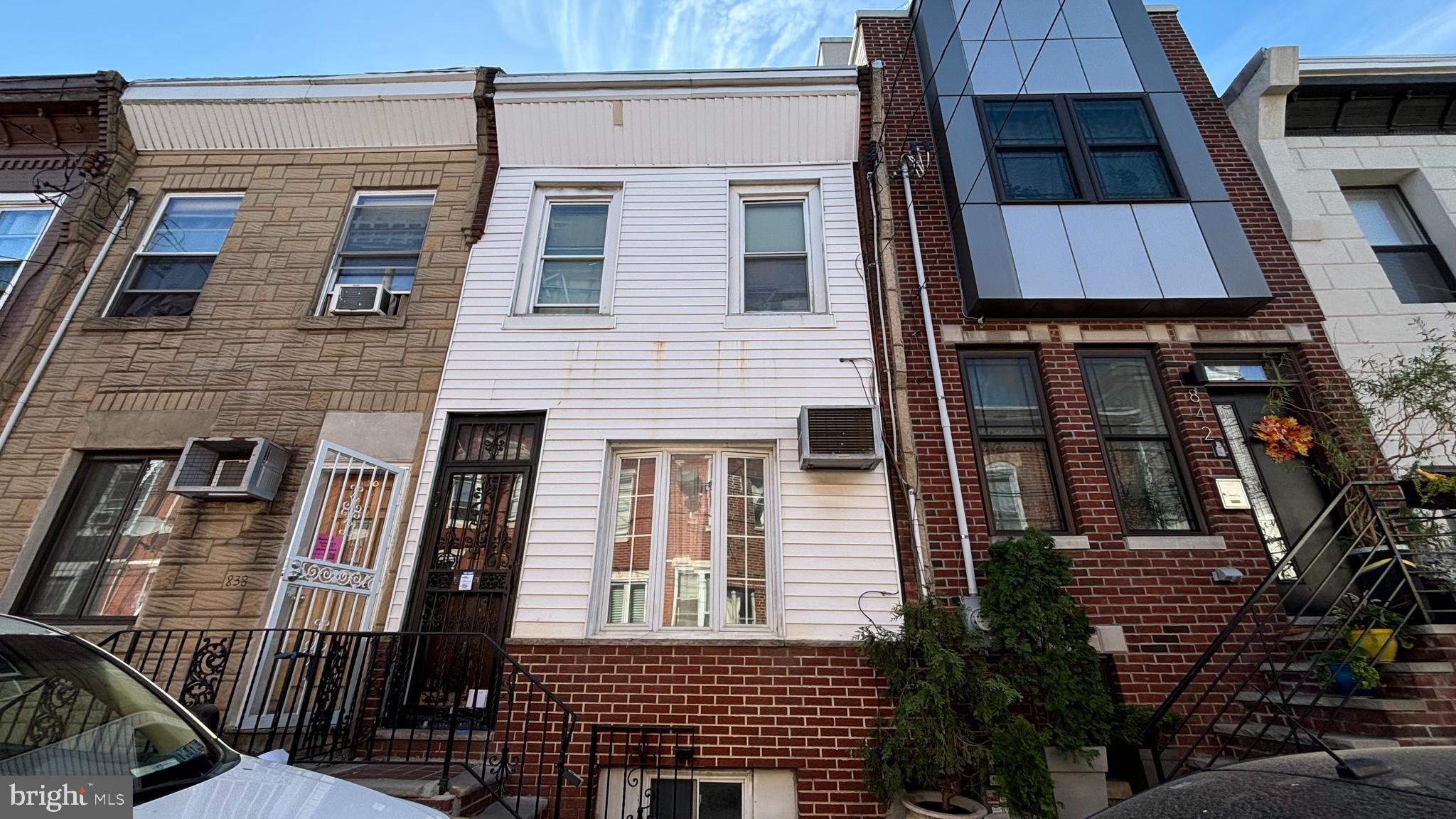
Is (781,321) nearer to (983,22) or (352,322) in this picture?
(352,322)

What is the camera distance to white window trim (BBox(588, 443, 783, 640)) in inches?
193

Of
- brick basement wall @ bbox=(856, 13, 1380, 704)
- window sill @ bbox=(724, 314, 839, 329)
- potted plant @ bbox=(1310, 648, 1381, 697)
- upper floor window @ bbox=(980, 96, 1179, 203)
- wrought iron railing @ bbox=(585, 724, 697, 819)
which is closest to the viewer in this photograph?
potted plant @ bbox=(1310, 648, 1381, 697)

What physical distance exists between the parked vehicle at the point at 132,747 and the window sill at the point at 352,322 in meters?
4.26

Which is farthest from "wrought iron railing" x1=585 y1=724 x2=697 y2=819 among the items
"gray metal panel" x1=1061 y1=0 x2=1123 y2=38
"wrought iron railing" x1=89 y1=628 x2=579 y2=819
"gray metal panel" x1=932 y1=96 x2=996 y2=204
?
"gray metal panel" x1=1061 y1=0 x2=1123 y2=38

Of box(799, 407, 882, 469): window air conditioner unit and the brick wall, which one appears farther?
the brick wall

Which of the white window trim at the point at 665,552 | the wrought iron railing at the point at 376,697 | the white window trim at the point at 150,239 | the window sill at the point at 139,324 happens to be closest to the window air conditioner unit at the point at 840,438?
the white window trim at the point at 665,552

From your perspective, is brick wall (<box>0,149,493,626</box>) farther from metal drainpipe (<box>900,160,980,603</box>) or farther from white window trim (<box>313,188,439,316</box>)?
metal drainpipe (<box>900,160,980,603</box>)

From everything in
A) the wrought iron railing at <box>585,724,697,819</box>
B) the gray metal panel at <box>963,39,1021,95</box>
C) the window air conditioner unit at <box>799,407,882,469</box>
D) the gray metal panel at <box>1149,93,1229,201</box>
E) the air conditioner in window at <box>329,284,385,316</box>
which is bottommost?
the wrought iron railing at <box>585,724,697,819</box>

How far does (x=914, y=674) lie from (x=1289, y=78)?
26.0 ft

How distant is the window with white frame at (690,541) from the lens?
502cm

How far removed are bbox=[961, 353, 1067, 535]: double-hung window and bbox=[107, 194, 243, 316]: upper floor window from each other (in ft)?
27.8

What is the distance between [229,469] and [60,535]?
5.93ft

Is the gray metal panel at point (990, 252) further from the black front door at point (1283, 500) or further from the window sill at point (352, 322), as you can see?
the window sill at point (352, 322)

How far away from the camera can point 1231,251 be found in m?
6.03
